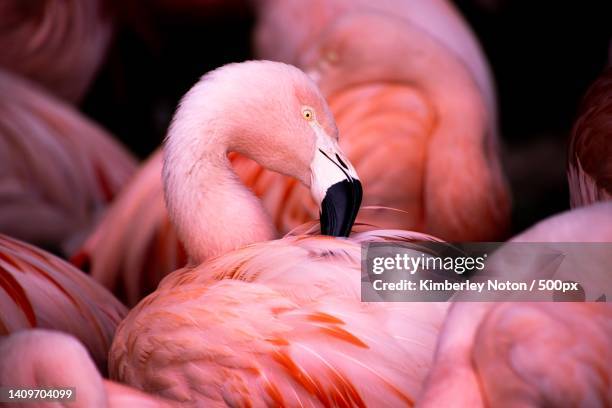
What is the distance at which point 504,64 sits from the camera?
230 centimetres

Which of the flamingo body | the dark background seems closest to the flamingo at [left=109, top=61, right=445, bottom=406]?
the flamingo body

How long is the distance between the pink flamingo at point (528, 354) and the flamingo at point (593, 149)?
0.66 ft

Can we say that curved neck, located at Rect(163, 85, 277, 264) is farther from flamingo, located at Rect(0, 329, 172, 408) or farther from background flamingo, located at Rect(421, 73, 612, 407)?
background flamingo, located at Rect(421, 73, 612, 407)

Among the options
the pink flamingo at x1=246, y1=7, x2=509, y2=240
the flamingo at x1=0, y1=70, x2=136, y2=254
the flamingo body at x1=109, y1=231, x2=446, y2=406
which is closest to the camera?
the flamingo body at x1=109, y1=231, x2=446, y2=406

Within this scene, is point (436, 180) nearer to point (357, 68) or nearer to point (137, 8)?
point (357, 68)

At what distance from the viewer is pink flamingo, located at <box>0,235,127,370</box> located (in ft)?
3.43

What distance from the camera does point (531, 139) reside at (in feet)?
7.41

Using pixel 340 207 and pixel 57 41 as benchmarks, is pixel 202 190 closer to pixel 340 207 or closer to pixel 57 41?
pixel 340 207

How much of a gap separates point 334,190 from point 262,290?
0.57ft

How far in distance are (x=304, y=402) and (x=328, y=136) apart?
0.36m

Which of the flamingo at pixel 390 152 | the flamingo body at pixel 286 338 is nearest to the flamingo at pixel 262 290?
the flamingo body at pixel 286 338

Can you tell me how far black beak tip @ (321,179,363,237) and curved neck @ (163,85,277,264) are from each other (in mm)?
110

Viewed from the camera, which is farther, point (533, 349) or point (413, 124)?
point (413, 124)

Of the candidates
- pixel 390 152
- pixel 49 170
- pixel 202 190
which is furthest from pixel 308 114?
pixel 49 170
